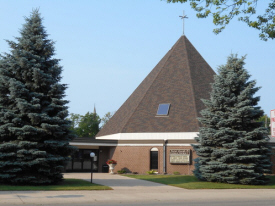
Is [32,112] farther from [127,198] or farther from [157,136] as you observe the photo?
[157,136]

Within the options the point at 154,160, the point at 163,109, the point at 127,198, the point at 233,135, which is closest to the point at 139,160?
the point at 154,160

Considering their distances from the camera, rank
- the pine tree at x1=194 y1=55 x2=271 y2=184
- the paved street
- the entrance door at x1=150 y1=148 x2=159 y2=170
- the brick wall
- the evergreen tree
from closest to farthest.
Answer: the paved street
the pine tree at x1=194 y1=55 x2=271 y2=184
the brick wall
the entrance door at x1=150 y1=148 x2=159 y2=170
the evergreen tree

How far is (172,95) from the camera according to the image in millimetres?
35938

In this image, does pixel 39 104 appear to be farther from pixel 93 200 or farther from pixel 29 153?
pixel 93 200

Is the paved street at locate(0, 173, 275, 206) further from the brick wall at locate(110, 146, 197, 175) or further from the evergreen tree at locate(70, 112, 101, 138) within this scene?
the evergreen tree at locate(70, 112, 101, 138)

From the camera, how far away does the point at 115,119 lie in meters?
40.4

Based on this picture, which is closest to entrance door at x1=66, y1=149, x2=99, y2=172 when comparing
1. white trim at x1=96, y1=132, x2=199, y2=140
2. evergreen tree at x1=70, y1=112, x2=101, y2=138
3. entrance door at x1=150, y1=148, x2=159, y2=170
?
white trim at x1=96, y1=132, x2=199, y2=140

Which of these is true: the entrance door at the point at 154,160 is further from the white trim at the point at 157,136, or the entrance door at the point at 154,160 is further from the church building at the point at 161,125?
the white trim at the point at 157,136

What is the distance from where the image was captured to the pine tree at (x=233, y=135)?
24.9 metres

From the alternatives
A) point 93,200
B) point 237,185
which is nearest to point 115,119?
point 237,185

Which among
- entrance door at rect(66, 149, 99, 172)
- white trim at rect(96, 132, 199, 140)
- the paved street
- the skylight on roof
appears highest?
the skylight on roof

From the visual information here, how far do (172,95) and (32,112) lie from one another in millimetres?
17186

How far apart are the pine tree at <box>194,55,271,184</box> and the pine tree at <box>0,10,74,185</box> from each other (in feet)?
30.7

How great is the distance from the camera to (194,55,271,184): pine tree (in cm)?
2486
